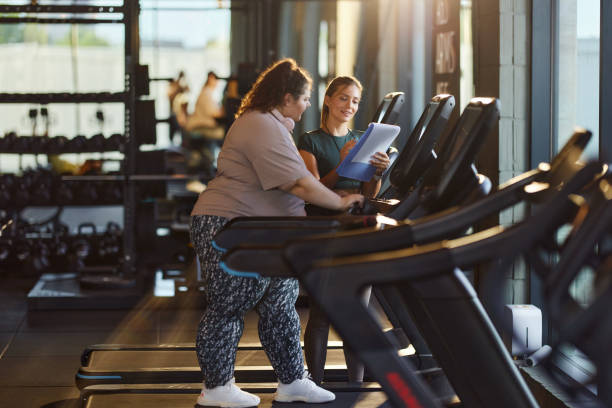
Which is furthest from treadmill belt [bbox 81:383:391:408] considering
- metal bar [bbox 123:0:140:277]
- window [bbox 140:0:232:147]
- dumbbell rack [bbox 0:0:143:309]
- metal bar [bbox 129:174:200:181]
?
window [bbox 140:0:232:147]

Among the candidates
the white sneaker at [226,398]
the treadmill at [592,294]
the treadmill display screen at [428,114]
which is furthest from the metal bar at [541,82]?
the treadmill at [592,294]

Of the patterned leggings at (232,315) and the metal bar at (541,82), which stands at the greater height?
the metal bar at (541,82)

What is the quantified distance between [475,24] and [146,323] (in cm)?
273

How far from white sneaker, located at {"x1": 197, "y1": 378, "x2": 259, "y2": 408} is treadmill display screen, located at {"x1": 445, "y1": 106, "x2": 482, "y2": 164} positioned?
145 centimetres

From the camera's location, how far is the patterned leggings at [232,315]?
2.98 meters

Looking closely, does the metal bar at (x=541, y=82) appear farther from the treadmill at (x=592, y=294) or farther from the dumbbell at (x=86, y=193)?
the dumbbell at (x=86, y=193)

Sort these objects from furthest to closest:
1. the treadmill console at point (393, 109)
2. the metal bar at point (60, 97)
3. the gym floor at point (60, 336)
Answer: the metal bar at point (60, 97)
the gym floor at point (60, 336)
the treadmill console at point (393, 109)

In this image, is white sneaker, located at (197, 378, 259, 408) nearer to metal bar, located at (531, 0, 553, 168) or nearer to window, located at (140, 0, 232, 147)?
metal bar, located at (531, 0, 553, 168)

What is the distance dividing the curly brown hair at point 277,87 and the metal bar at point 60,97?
3.38m

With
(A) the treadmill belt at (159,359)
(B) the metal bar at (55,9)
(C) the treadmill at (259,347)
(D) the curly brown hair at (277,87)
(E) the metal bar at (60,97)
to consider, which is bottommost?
(A) the treadmill belt at (159,359)

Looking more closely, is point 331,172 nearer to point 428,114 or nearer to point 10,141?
point 428,114

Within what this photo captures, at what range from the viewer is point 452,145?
232cm

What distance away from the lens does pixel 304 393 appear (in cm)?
318

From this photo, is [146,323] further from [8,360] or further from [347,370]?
[347,370]
